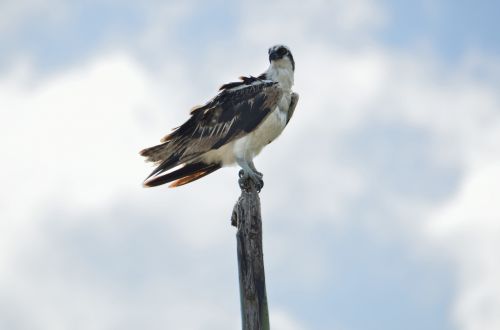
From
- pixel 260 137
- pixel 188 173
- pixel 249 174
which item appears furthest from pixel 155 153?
pixel 249 174

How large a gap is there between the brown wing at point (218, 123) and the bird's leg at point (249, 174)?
32cm

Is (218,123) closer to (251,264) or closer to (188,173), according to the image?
(188,173)

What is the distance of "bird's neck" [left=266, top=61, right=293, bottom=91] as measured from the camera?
993 cm

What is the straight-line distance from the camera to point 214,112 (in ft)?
31.9

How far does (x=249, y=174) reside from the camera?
344 inches

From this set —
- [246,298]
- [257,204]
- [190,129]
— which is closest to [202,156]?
[190,129]

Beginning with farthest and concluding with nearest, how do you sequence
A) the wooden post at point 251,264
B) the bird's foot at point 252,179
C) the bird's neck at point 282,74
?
the bird's neck at point 282,74, the bird's foot at point 252,179, the wooden post at point 251,264

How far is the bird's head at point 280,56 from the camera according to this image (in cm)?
1005

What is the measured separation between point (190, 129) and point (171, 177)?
24.1 inches

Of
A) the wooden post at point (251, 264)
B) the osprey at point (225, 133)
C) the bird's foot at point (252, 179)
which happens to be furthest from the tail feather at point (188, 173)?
the wooden post at point (251, 264)

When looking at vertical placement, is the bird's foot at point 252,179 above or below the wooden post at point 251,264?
above

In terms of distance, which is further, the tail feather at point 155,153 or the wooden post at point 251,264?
the tail feather at point 155,153

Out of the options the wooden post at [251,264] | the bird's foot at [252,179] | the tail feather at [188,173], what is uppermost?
the tail feather at [188,173]

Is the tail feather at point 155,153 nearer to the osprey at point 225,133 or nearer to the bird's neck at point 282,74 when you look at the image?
the osprey at point 225,133
